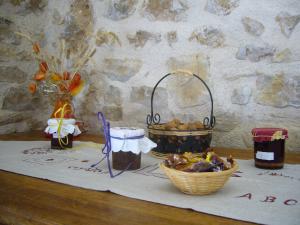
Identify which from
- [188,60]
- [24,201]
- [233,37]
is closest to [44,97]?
[188,60]

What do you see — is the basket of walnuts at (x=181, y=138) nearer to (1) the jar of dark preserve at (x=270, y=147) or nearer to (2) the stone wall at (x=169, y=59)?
(1) the jar of dark preserve at (x=270, y=147)

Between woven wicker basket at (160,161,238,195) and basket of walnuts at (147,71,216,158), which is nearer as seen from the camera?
woven wicker basket at (160,161,238,195)

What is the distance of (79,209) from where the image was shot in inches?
25.7

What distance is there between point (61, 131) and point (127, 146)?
15.9 inches

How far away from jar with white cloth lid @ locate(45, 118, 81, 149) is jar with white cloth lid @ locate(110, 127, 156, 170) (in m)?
0.33

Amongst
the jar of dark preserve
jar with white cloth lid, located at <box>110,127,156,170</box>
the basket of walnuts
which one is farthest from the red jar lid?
jar with white cloth lid, located at <box>110,127,156,170</box>

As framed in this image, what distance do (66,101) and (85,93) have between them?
0.36m

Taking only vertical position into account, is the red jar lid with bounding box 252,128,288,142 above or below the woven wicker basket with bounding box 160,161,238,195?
above

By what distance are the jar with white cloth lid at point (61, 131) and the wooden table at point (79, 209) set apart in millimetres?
404

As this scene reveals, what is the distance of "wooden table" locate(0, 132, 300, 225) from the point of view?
60 centimetres

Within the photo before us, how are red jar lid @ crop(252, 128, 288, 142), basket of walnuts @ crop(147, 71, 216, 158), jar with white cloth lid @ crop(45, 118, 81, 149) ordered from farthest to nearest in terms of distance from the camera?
jar with white cloth lid @ crop(45, 118, 81, 149) → basket of walnuts @ crop(147, 71, 216, 158) → red jar lid @ crop(252, 128, 288, 142)

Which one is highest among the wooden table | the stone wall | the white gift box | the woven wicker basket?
the stone wall

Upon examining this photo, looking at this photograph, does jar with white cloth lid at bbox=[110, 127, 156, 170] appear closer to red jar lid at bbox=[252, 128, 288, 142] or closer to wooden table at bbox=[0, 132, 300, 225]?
wooden table at bbox=[0, 132, 300, 225]

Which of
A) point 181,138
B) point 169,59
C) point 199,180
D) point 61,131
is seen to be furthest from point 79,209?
point 169,59
